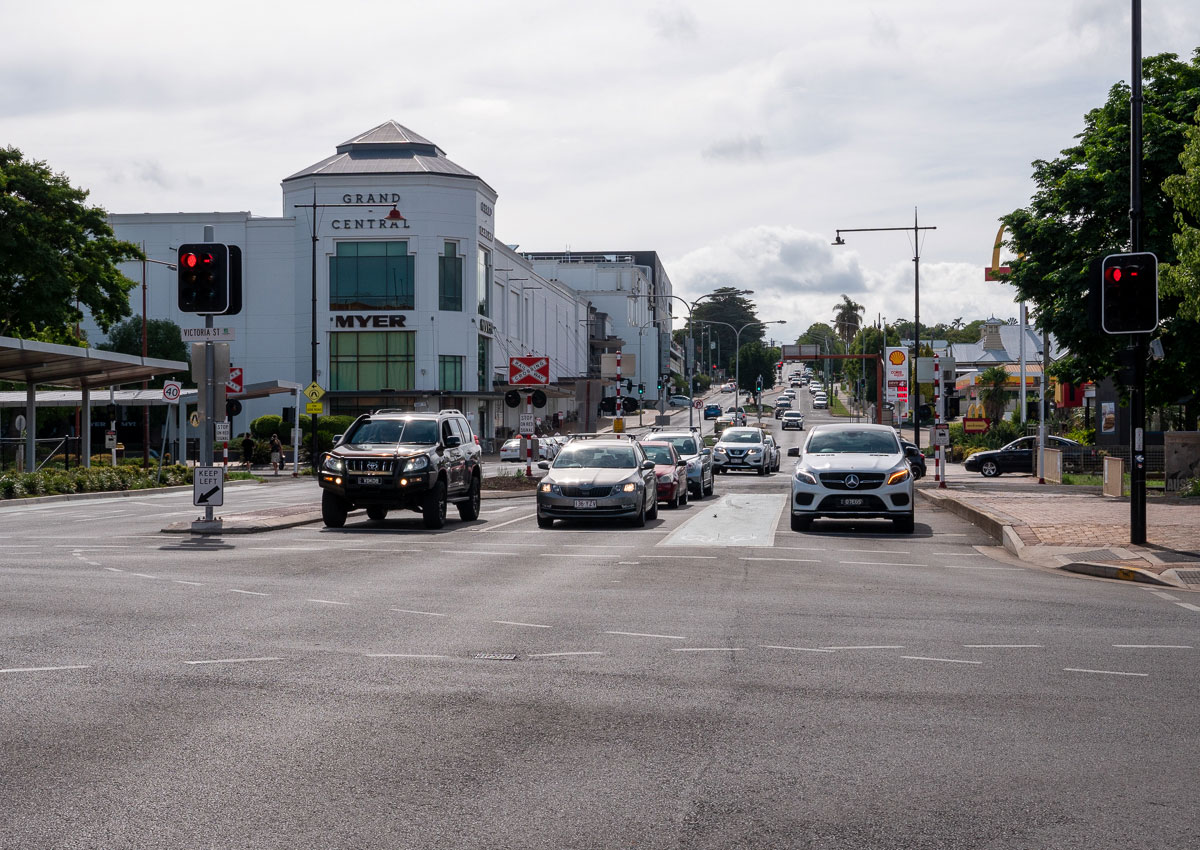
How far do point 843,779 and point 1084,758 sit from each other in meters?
1.30

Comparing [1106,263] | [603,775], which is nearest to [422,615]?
[603,775]

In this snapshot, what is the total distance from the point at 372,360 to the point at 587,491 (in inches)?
2115

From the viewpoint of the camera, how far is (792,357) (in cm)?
9012

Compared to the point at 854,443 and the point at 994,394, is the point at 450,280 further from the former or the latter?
the point at 854,443

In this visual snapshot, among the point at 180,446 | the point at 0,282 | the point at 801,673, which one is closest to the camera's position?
the point at 801,673

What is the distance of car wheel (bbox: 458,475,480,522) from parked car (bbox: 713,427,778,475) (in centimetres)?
2436

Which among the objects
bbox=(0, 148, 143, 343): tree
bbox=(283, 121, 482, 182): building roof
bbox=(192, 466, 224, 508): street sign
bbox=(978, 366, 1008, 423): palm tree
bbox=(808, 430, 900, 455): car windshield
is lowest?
bbox=(192, 466, 224, 508): street sign

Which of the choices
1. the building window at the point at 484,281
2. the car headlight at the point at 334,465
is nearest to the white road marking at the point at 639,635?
the car headlight at the point at 334,465

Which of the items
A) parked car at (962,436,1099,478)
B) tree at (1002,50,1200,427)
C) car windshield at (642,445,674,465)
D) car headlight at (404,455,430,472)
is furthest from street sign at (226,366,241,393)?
car headlight at (404,455,430,472)

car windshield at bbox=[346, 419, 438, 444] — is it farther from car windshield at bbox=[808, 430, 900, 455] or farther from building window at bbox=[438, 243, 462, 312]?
building window at bbox=[438, 243, 462, 312]

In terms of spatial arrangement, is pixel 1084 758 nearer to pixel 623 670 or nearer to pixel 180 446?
pixel 623 670

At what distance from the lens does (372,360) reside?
7356 centimetres

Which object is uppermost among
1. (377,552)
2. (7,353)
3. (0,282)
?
(0,282)

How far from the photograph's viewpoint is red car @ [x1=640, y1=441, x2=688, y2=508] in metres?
27.2
